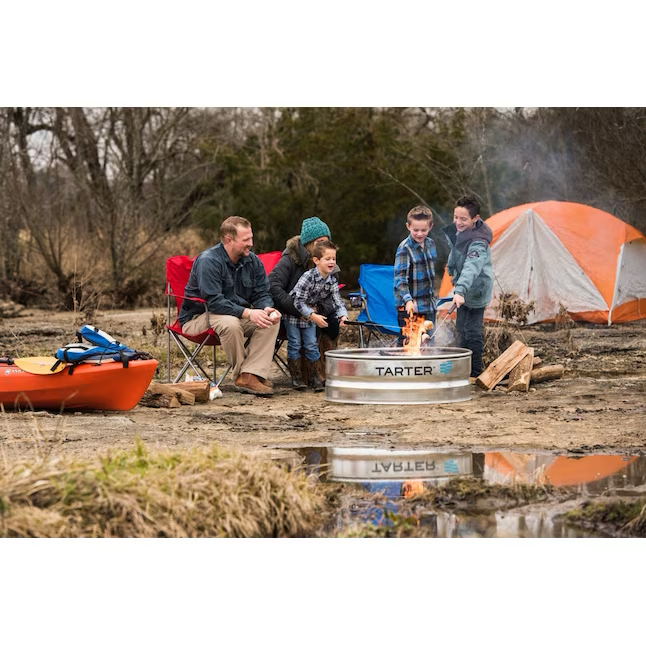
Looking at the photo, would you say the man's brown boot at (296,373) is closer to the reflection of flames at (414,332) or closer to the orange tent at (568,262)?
the reflection of flames at (414,332)

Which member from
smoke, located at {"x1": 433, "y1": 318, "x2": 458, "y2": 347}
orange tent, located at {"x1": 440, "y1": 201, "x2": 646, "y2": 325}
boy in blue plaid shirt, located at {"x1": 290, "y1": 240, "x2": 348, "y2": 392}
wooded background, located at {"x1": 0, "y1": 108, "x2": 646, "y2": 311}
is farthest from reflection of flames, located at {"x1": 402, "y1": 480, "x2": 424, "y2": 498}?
wooded background, located at {"x1": 0, "y1": 108, "x2": 646, "y2": 311}

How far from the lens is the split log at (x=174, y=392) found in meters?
5.83

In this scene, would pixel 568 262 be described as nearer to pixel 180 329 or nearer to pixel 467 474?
pixel 180 329

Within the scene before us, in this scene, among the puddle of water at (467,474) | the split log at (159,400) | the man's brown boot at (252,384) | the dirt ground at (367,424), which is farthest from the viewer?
the man's brown boot at (252,384)

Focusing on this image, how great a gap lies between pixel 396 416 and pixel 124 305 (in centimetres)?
750

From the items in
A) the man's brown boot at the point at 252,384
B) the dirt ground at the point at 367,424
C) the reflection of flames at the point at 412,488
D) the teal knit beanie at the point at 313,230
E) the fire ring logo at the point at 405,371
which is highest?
the teal knit beanie at the point at 313,230

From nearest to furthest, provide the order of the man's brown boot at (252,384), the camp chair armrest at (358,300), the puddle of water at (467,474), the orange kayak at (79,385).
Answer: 1. the puddle of water at (467,474)
2. the orange kayak at (79,385)
3. the man's brown boot at (252,384)
4. the camp chair armrest at (358,300)

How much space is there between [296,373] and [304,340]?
0.91 feet

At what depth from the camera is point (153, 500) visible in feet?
11.1

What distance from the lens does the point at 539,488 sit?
3.94 m

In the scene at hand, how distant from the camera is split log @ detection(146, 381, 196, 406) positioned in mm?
5828

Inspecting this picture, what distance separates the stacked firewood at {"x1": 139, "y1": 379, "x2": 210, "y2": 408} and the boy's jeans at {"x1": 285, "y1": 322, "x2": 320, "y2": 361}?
649 millimetres

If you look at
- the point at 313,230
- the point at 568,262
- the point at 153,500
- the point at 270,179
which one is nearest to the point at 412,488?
the point at 153,500

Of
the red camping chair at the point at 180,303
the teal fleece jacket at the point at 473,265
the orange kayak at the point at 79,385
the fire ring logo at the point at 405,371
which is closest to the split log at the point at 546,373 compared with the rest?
the teal fleece jacket at the point at 473,265
